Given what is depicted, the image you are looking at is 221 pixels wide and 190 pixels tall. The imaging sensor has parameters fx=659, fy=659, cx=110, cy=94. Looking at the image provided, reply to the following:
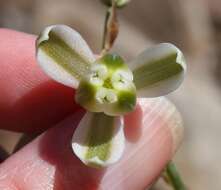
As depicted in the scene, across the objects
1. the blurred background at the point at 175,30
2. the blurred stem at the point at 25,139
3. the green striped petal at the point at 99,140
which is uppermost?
the green striped petal at the point at 99,140

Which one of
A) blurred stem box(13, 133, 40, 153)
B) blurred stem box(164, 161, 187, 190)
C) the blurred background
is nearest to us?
blurred stem box(164, 161, 187, 190)

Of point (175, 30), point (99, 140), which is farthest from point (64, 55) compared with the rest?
point (175, 30)

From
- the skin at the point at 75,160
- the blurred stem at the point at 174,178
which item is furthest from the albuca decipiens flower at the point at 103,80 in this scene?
the blurred stem at the point at 174,178

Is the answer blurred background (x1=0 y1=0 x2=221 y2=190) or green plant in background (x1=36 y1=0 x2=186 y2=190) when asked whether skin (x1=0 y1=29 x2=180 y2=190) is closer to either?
green plant in background (x1=36 y1=0 x2=186 y2=190)

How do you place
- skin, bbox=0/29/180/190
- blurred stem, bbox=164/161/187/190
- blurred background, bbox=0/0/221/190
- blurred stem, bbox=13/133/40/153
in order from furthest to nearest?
1. blurred background, bbox=0/0/221/190
2. blurred stem, bbox=13/133/40/153
3. blurred stem, bbox=164/161/187/190
4. skin, bbox=0/29/180/190

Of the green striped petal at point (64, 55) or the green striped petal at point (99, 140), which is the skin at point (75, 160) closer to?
the green striped petal at point (99, 140)

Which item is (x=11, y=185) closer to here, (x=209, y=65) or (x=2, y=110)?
(x=2, y=110)

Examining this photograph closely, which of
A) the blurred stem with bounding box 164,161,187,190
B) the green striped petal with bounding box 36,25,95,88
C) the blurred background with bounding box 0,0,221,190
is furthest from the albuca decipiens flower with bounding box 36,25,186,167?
the blurred background with bounding box 0,0,221,190
